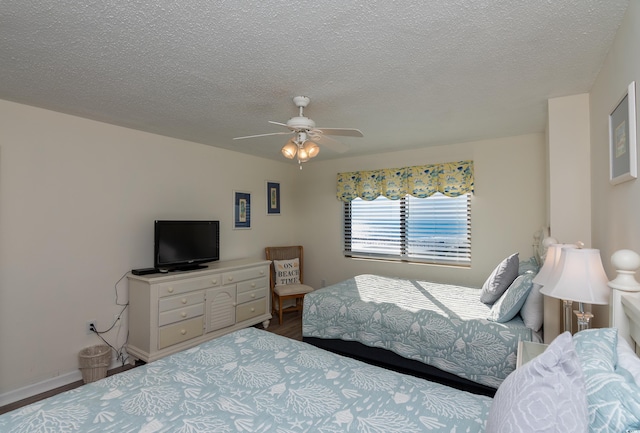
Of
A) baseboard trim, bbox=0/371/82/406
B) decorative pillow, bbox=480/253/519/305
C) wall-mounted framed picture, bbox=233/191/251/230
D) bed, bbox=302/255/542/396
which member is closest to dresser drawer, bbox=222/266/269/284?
wall-mounted framed picture, bbox=233/191/251/230

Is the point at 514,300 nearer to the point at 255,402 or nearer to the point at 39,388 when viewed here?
the point at 255,402

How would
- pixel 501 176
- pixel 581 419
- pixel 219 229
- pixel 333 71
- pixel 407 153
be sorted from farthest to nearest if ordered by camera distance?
pixel 407 153 → pixel 219 229 → pixel 501 176 → pixel 333 71 → pixel 581 419

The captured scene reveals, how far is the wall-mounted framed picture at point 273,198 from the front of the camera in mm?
4957

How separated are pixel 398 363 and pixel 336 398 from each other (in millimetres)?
1538

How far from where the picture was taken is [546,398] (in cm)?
80

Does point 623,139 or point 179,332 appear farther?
point 179,332

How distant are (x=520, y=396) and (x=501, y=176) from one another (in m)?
3.50

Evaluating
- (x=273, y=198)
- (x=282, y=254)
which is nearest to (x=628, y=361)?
(x=282, y=254)

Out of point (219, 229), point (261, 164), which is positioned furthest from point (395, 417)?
point (261, 164)

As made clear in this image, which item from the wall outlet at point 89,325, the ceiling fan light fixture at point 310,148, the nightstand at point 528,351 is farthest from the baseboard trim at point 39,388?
the nightstand at point 528,351

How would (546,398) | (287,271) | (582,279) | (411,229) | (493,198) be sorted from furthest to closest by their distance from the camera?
1. (287,271)
2. (411,229)
3. (493,198)
4. (582,279)
5. (546,398)

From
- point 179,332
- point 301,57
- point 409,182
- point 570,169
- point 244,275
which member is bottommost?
point 179,332

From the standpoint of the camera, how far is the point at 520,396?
85 cm

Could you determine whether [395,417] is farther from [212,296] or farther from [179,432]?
[212,296]
